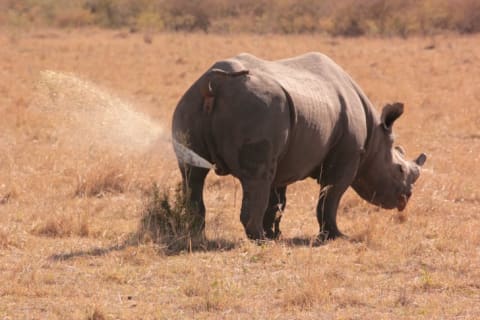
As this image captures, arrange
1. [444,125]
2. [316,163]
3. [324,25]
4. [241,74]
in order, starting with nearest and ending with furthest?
[241,74] < [316,163] < [444,125] < [324,25]

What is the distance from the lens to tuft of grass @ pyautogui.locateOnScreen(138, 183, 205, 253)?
8289 millimetres

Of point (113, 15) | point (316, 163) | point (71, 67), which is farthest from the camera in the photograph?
point (113, 15)

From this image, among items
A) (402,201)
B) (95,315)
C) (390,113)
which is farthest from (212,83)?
(402,201)

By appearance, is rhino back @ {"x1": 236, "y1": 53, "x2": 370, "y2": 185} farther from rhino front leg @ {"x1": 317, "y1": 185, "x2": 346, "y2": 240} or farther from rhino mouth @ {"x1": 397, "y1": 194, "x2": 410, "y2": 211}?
rhino mouth @ {"x1": 397, "y1": 194, "x2": 410, "y2": 211}

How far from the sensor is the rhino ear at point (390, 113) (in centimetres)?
947

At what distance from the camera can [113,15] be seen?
165ft

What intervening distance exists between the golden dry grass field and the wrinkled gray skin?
1.21 ft

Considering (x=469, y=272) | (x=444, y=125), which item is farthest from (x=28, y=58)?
(x=469, y=272)

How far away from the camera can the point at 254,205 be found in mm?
8203

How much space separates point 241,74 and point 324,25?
38547mm

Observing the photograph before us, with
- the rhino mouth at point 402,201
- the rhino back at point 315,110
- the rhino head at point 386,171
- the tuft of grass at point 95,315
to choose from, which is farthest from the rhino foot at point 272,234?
the tuft of grass at point 95,315

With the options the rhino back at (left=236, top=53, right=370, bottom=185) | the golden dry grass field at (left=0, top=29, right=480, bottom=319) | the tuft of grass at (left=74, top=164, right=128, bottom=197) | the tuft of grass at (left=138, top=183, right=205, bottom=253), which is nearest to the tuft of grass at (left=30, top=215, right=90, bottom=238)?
the golden dry grass field at (left=0, top=29, right=480, bottom=319)

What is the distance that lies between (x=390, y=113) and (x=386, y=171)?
583 millimetres

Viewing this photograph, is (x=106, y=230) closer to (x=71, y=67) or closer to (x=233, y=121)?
(x=233, y=121)
